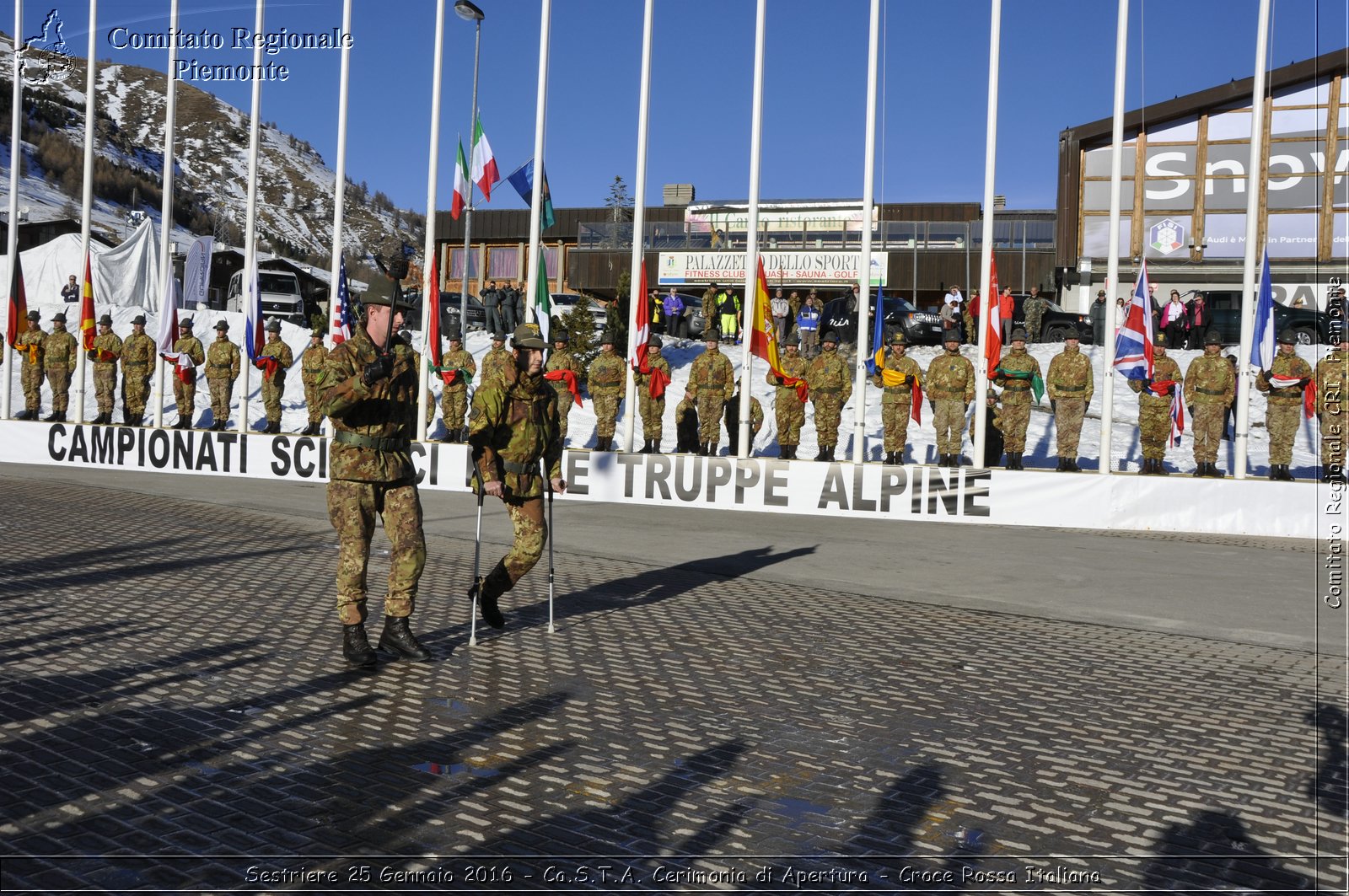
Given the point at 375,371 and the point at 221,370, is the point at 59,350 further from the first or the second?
the point at 375,371

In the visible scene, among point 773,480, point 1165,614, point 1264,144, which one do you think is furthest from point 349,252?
point 1165,614

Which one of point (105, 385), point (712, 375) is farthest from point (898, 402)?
point (105, 385)

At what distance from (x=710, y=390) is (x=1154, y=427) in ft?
24.7

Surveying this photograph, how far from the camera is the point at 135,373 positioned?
25000 millimetres

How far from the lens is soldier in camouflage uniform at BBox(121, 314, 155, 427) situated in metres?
24.9

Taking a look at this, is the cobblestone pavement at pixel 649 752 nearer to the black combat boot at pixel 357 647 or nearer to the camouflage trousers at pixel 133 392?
the black combat boot at pixel 357 647

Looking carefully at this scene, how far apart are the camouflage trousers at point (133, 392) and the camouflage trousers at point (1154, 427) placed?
1929 cm

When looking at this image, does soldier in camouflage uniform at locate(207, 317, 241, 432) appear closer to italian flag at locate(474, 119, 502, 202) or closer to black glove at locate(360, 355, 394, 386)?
italian flag at locate(474, 119, 502, 202)

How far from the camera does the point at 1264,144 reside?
119 feet

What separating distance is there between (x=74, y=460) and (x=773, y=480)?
1324cm

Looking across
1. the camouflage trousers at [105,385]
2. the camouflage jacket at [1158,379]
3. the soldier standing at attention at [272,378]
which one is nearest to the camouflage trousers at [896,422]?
the camouflage jacket at [1158,379]

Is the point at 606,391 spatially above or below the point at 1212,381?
below

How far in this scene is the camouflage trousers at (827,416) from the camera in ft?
70.1

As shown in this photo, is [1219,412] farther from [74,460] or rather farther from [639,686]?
Answer: [74,460]
